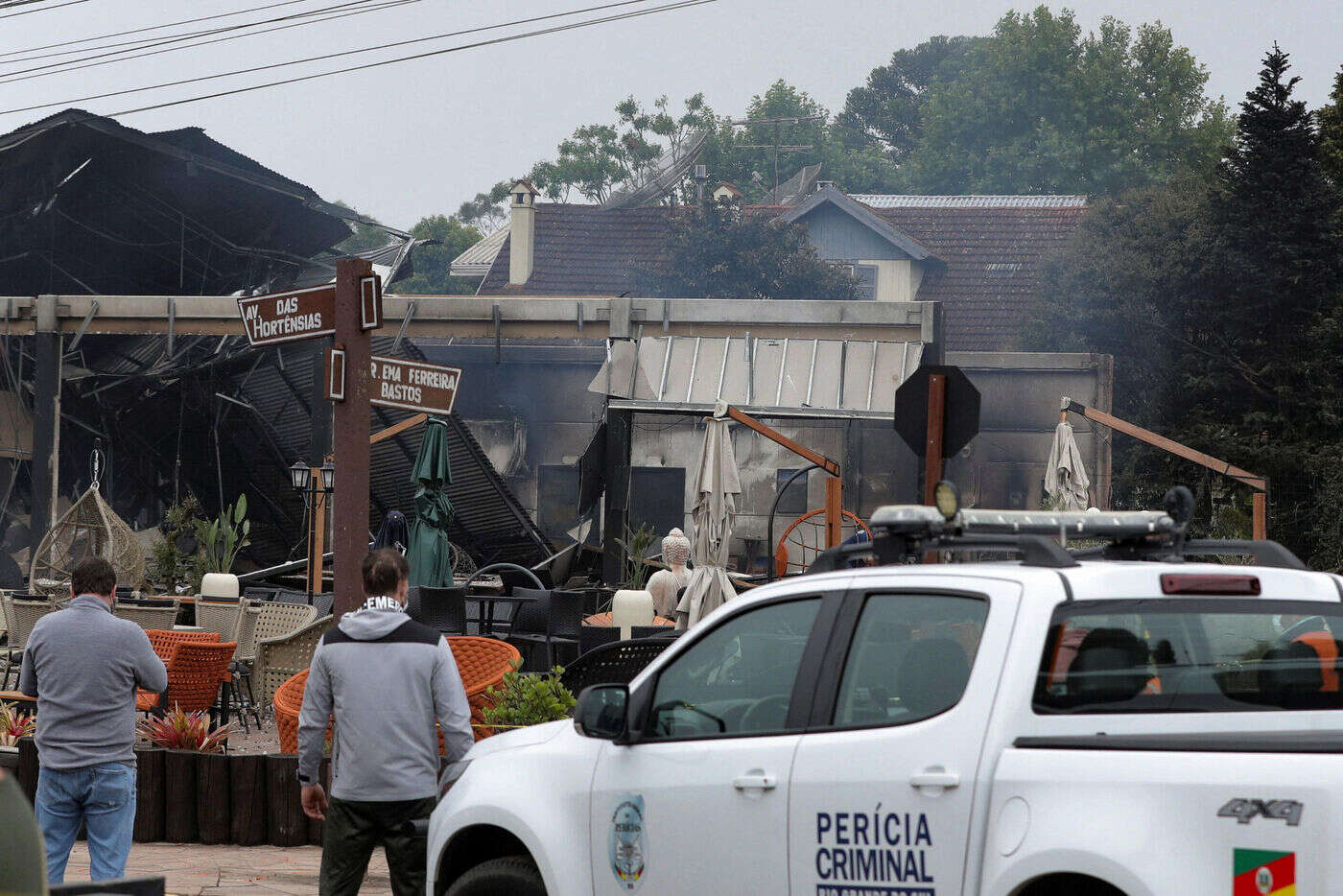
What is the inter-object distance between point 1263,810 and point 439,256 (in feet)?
217

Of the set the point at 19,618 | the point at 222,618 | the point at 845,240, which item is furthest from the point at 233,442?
the point at 845,240

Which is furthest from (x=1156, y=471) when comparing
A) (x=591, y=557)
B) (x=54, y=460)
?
(x=54, y=460)

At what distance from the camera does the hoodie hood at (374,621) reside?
555cm

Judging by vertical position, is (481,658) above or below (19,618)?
above

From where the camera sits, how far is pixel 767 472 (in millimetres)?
25688

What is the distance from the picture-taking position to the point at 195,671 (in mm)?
10406

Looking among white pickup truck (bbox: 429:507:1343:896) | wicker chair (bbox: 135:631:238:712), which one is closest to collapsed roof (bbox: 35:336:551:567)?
wicker chair (bbox: 135:631:238:712)

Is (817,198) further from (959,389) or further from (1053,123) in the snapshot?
(959,389)

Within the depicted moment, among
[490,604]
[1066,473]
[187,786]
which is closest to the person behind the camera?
[187,786]

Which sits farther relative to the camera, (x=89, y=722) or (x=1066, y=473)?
(x=1066, y=473)

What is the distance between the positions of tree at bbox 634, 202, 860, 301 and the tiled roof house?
1.22 meters

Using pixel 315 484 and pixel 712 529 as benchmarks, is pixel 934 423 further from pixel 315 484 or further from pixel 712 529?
pixel 315 484

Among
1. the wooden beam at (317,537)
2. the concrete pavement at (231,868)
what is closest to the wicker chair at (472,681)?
the concrete pavement at (231,868)

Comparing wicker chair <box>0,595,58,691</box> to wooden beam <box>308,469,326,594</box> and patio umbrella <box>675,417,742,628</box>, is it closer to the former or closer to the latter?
patio umbrella <box>675,417,742,628</box>
